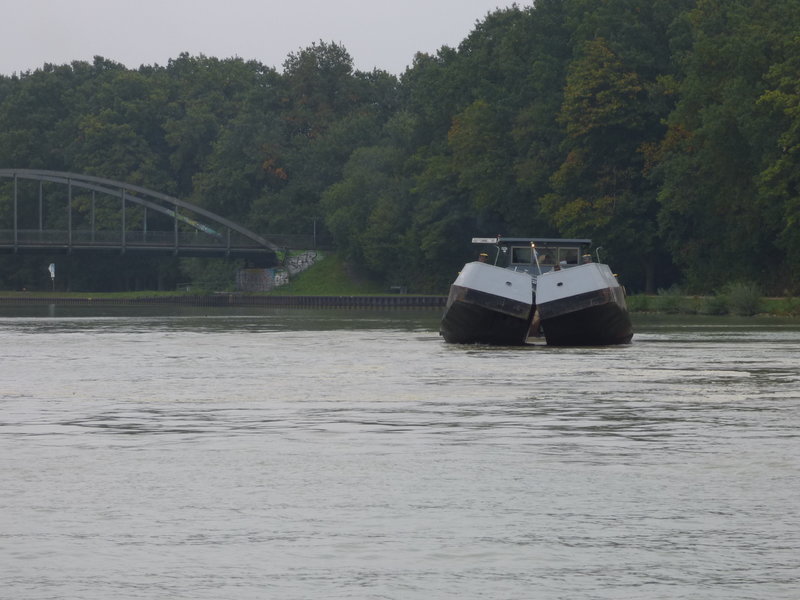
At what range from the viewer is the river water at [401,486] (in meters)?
10.6

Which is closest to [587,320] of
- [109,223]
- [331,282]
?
[331,282]

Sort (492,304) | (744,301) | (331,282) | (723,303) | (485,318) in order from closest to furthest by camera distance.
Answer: (492,304) < (485,318) < (744,301) < (723,303) < (331,282)

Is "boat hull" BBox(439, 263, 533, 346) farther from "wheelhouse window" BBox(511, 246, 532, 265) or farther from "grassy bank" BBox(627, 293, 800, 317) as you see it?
"grassy bank" BBox(627, 293, 800, 317)

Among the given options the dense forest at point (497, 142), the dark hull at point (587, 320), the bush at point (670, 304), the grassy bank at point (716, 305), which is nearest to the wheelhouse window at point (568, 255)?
the dark hull at point (587, 320)

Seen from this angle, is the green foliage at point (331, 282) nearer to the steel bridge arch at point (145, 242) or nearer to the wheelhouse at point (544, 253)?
the steel bridge arch at point (145, 242)

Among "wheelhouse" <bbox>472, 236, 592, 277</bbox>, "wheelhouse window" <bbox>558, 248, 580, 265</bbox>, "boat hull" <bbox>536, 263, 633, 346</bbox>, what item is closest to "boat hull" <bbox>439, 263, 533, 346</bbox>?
"boat hull" <bbox>536, 263, 633, 346</bbox>

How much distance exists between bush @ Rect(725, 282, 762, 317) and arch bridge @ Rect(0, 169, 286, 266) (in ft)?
219

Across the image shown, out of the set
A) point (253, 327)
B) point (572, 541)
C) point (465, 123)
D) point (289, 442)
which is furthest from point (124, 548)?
point (465, 123)

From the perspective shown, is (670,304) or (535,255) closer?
(535,255)

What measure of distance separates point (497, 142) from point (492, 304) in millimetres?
64998

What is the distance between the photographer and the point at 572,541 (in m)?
11.7

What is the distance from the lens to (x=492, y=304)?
41.4 meters

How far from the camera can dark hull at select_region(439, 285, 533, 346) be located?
136 feet

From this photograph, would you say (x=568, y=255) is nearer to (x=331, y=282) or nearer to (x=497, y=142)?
(x=497, y=142)
